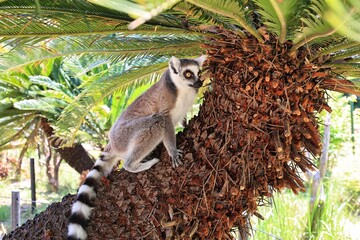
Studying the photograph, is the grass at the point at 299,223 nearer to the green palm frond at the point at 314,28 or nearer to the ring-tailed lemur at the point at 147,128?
the ring-tailed lemur at the point at 147,128

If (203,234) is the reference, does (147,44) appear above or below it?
above

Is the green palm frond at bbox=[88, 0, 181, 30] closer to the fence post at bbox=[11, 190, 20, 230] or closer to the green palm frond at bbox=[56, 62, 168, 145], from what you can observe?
the green palm frond at bbox=[56, 62, 168, 145]

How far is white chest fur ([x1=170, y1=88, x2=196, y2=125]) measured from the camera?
458 cm

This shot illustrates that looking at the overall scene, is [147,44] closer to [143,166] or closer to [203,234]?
[143,166]

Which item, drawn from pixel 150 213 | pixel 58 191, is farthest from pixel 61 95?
pixel 58 191

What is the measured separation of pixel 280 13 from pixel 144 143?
1.79 m

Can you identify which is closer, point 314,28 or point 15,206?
point 314,28

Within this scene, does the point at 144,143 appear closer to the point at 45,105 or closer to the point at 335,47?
the point at 335,47

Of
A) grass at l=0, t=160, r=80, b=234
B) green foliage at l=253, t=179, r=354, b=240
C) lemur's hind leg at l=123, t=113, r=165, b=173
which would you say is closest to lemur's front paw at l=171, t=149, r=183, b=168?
lemur's hind leg at l=123, t=113, r=165, b=173

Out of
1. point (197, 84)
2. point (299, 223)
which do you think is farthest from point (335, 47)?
point (299, 223)

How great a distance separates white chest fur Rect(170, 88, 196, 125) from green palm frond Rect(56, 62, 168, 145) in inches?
28.5

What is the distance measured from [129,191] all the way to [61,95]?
437 cm

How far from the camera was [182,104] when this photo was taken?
15.2 ft

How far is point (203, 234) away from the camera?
398cm
